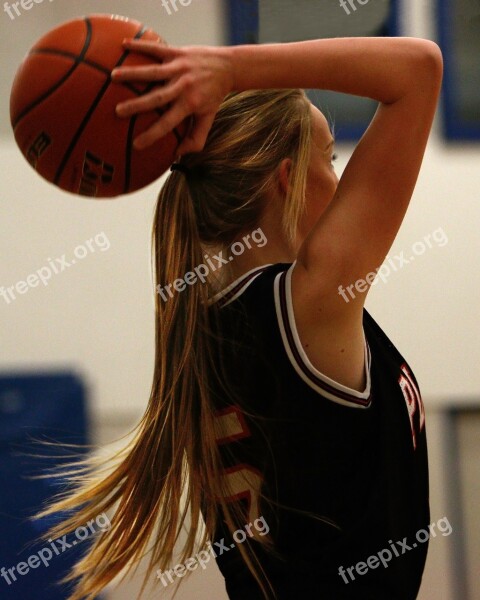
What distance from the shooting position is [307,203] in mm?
1060

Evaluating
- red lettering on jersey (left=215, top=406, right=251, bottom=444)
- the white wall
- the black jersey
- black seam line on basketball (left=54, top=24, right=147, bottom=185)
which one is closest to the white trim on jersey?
the black jersey

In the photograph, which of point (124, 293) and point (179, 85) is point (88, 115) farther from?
point (124, 293)

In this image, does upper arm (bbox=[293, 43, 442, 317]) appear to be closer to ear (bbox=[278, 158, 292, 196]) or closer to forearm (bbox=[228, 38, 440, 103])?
forearm (bbox=[228, 38, 440, 103])

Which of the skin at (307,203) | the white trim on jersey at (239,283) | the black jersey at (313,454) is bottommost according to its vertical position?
the black jersey at (313,454)

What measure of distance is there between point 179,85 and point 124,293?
1.44 m

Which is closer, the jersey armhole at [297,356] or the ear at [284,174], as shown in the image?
the jersey armhole at [297,356]

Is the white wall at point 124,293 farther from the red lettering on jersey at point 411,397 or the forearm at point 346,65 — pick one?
the forearm at point 346,65

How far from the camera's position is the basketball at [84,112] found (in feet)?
2.76

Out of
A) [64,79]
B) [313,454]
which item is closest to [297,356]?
[313,454]

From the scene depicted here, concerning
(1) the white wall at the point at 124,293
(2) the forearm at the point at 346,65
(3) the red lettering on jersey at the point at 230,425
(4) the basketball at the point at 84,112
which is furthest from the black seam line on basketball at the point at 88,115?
(1) the white wall at the point at 124,293

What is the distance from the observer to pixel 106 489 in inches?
45.6

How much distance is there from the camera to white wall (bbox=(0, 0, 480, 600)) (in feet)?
6.99

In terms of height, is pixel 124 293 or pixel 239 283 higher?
pixel 124 293

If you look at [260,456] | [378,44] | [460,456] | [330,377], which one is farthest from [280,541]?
[460,456]
